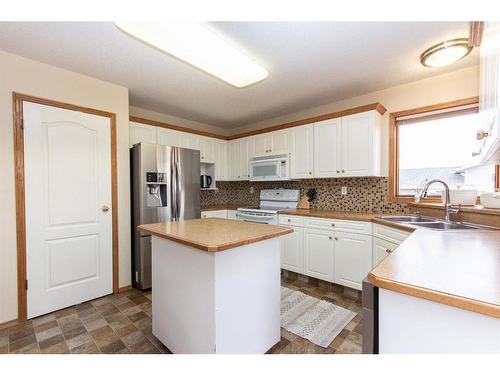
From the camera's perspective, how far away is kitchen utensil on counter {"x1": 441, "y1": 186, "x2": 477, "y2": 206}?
6.50 ft

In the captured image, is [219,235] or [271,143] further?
[271,143]

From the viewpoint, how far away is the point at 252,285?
1.50 m

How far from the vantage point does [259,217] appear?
11.0 ft

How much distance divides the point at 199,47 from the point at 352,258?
8.13 ft

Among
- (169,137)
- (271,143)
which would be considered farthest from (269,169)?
(169,137)

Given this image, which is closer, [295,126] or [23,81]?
[23,81]

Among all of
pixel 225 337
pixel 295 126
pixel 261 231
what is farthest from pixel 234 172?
pixel 225 337

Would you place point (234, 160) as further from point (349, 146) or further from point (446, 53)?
point (446, 53)

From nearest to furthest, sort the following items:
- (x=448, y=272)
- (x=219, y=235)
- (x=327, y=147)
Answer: (x=448, y=272), (x=219, y=235), (x=327, y=147)

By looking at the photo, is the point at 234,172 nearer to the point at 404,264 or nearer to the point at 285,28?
the point at 285,28

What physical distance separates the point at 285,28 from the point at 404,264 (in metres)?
1.73

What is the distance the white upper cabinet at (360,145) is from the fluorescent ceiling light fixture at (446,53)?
0.68 meters

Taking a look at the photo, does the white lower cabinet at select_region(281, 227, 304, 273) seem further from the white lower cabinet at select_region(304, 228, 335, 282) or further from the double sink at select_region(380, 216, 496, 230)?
the double sink at select_region(380, 216, 496, 230)

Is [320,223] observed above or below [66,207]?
below
